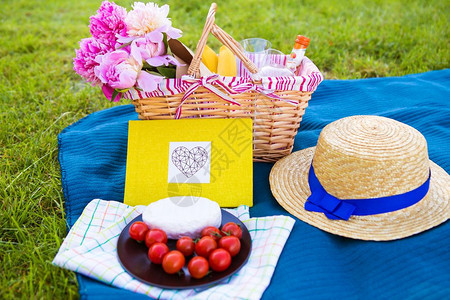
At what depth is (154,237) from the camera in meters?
1.39

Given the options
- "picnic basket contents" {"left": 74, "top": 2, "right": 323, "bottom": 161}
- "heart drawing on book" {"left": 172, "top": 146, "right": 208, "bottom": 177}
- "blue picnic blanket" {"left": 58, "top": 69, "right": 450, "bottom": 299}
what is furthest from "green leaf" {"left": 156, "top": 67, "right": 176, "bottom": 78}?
"blue picnic blanket" {"left": 58, "top": 69, "right": 450, "bottom": 299}

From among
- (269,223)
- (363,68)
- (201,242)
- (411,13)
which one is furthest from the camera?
(411,13)

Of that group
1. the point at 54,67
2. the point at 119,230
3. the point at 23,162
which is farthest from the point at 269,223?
the point at 54,67

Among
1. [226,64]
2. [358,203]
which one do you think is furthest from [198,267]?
[226,64]

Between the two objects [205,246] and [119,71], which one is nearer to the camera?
[205,246]

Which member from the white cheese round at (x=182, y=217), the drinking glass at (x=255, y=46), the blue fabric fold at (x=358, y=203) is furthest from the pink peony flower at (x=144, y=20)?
the blue fabric fold at (x=358, y=203)

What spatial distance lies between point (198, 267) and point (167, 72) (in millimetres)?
838

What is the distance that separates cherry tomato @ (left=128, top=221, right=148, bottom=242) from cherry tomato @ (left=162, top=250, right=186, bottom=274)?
16 cm

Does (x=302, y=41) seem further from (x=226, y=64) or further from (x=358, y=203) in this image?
(x=358, y=203)

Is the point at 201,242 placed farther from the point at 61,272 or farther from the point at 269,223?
the point at 61,272

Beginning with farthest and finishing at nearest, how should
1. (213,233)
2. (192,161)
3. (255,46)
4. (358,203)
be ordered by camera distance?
1. (255,46)
2. (192,161)
3. (358,203)
4. (213,233)

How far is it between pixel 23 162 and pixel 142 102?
2.63ft

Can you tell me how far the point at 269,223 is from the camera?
1.53m

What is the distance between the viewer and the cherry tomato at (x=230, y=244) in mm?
1337
